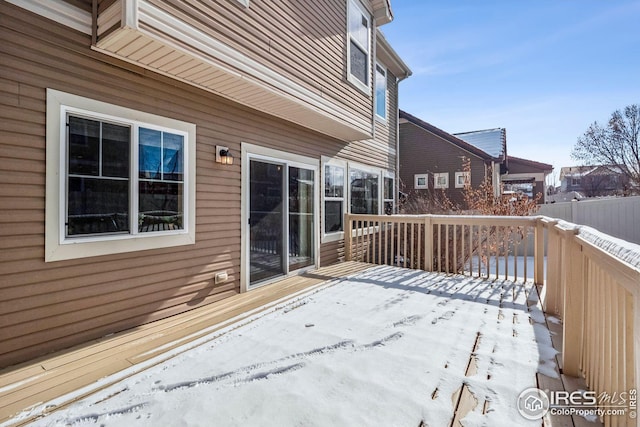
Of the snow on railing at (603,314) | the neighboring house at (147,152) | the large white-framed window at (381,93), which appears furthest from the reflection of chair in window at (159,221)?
the large white-framed window at (381,93)

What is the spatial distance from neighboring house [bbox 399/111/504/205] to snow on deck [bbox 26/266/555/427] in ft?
35.1

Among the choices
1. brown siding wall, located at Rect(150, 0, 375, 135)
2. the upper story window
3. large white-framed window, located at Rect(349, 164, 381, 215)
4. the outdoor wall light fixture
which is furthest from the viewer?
the upper story window

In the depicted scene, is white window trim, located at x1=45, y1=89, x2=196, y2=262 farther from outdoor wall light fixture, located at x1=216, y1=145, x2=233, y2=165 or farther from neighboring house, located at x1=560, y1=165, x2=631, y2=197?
neighboring house, located at x1=560, y1=165, x2=631, y2=197

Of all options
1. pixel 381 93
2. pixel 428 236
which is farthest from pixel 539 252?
pixel 381 93

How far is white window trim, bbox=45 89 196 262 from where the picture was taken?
241cm

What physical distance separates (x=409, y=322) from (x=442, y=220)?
8.58 ft

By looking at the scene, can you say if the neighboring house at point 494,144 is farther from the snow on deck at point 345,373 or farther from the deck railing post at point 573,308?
the deck railing post at point 573,308

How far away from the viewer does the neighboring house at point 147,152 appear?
7.58 feet

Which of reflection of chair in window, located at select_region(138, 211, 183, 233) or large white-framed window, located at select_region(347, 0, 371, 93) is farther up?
large white-framed window, located at select_region(347, 0, 371, 93)

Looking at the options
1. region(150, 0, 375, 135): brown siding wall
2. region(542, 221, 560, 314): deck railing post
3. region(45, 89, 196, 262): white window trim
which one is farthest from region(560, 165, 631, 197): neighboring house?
region(45, 89, 196, 262): white window trim

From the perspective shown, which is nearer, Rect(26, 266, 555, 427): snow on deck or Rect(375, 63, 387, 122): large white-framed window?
Rect(26, 266, 555, 427): snow on deck

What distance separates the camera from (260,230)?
176 inches

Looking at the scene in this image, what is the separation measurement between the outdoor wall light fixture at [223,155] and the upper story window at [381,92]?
520 cm

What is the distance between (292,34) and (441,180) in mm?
11423
